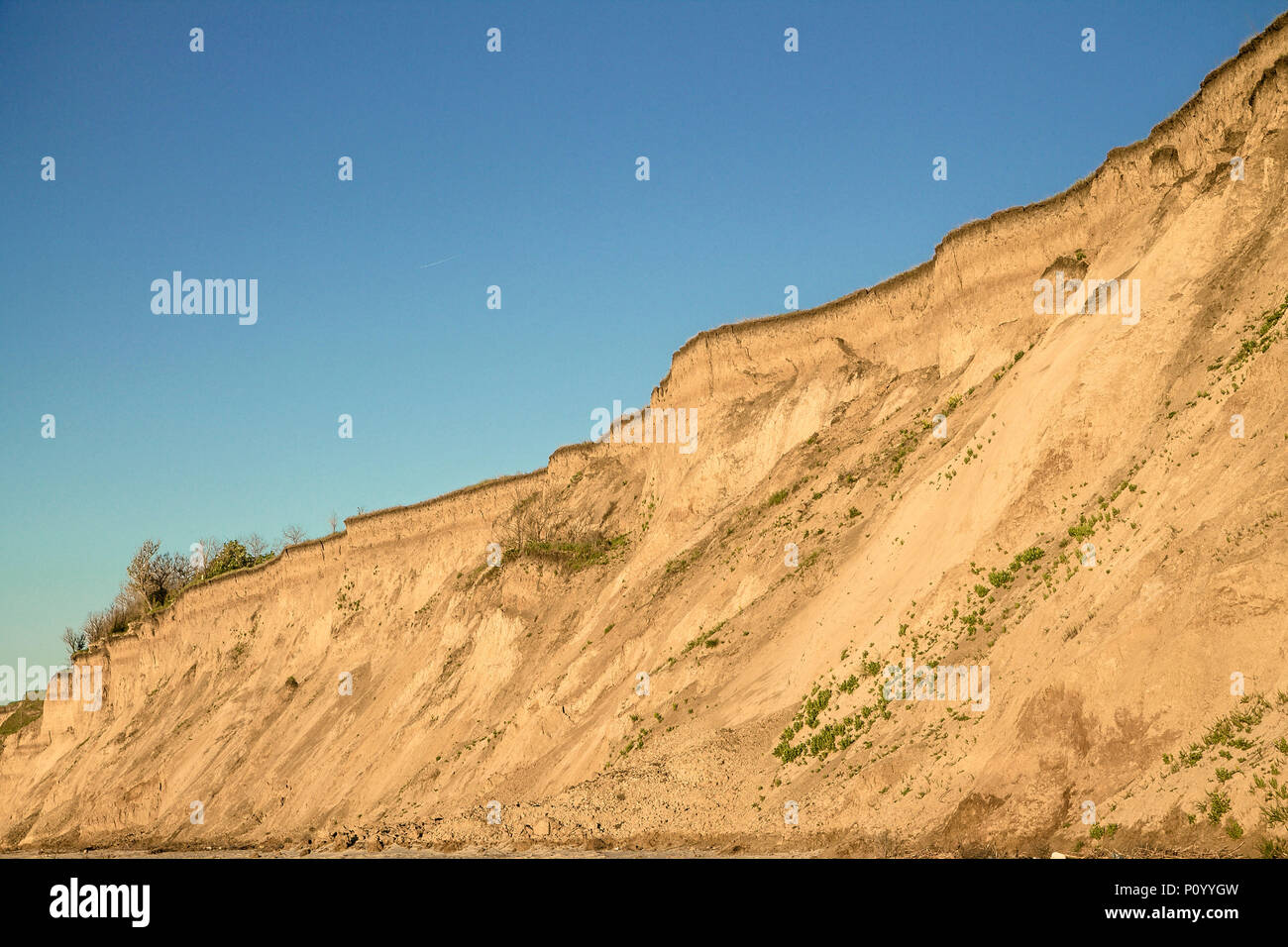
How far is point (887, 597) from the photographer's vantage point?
2834cm

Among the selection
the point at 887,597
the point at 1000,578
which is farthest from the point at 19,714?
the point at 1000,578

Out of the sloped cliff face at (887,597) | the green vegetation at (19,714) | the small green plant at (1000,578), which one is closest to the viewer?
the sloped cliff face at (887,597)

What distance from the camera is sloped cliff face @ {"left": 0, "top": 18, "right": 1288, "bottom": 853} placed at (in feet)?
61.9

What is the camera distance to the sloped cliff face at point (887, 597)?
18.9m

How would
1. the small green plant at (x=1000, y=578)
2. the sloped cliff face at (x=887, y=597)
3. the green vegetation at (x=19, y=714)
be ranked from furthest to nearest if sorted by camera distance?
1. the green vegetation at (x=19, y=714)
2. the small green plant at (x=1000, y=578)
3. the sloped cliff face at (x=887, y=597)

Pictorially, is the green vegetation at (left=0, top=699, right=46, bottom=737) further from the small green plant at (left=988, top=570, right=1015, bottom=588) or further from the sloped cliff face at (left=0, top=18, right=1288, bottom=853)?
the small green plant at (left=988, top=570, right=1015, bottom=588)

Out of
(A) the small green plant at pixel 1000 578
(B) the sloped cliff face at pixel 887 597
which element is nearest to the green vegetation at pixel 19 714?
(B) the sloped cliff face at pixel 887 597

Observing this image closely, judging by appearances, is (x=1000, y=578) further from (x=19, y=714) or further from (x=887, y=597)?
(x=19, y=714)

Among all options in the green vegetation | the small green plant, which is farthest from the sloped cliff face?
the green vegetation

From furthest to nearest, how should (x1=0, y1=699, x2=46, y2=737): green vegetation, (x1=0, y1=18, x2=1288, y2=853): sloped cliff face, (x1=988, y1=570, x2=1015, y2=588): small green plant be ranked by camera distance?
(x1=0, y1=699, x2=46, y2=737): green vegetation < (x1=988, y1=570, x2=1015, y2=588): small green plant < (x1=0, y1=18, x2=1288, y2=853): sloped cliff face

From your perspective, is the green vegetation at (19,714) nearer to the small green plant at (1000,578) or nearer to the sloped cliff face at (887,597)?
the sloped cliff face at (887,597)

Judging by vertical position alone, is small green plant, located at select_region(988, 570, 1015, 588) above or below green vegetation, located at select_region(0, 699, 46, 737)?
above

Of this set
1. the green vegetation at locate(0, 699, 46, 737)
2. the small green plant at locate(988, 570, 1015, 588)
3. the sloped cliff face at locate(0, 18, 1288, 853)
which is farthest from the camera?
the green vegetation at locate(0, 699, 46, 737)
